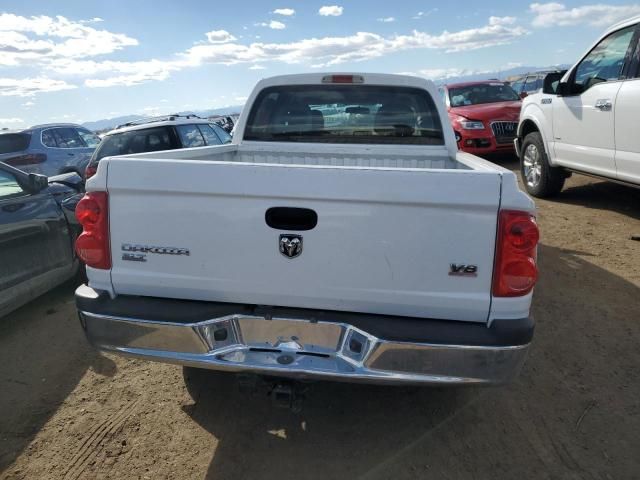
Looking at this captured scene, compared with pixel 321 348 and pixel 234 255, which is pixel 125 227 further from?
pixel 321 348

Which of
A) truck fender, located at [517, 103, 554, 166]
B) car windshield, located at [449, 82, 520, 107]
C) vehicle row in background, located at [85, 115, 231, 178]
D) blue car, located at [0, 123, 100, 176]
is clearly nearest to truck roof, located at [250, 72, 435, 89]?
truck fender, located at [517, 103, 554, 166]

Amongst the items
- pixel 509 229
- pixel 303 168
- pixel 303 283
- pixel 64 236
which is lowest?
pixel 64 236

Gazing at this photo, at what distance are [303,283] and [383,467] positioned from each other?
3.46 feet

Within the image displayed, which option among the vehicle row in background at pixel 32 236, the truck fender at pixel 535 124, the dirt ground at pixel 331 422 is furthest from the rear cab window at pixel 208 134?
the truck fender at pixel 535 124

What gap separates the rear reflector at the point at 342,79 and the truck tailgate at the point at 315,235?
2100mm

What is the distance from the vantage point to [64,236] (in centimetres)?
448

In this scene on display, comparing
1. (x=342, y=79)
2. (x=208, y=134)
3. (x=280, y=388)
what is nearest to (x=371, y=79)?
(x=342, y=79)

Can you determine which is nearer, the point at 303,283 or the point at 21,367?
the point at 303,283

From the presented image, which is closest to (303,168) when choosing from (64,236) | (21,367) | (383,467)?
(383,467)

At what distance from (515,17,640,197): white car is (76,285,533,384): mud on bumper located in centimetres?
418

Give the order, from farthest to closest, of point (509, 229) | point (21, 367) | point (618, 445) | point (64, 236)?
point (64, 236) < point (21, 367) < point (618, 445) < point (509, 229)

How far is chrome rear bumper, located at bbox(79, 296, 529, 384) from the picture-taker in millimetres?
2055

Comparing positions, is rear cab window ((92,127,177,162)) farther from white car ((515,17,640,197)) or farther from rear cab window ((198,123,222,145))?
white car ((515,17,640,197))

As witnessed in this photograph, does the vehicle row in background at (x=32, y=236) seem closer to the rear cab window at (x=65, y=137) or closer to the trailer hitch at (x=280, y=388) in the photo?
the trailer hitch at (x=280, y=388)
